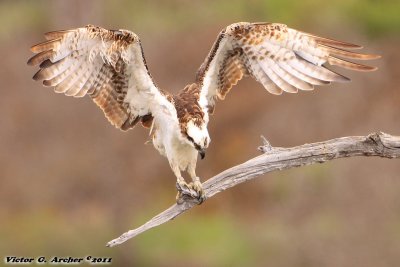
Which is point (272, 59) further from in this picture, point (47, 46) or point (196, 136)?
point (47, 46)

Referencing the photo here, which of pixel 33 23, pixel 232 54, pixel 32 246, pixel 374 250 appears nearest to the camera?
pixel 232 54

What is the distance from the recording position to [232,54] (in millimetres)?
9945

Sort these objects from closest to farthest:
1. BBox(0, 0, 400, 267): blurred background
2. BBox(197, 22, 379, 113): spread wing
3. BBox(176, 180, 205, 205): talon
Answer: BBox(176, 180, 205, 205): talon
BBox(197, 22, 379, 113): spread wing
BBox(0, 0, 400, 267): blurred background

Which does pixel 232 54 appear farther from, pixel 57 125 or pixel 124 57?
pixel 57 125

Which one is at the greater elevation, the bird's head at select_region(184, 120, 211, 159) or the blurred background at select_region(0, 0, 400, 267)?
the blurred background at select_region(0, 0, 400, 267)

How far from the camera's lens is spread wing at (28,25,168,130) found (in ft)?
30.3

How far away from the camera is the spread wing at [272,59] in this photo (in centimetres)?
955

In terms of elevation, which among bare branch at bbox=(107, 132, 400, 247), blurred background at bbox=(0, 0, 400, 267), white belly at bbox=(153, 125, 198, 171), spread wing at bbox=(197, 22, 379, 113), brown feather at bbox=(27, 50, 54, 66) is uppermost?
blurred background at bbox=(0, 0, 400, 267)

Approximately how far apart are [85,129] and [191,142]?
10234mm

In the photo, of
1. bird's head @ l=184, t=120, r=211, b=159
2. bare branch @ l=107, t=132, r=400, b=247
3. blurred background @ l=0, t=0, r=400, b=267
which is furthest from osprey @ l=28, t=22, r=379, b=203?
blurred background @ l=0, t=0, r=400, b=267

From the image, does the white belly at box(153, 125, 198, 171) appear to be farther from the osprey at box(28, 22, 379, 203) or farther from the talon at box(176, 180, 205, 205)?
the talon at box(176, 180, 205, 205)

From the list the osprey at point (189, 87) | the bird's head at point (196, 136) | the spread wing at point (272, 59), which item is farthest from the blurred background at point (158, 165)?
the bird's head at point (196, 136)

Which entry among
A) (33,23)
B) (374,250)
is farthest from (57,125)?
(374,250)

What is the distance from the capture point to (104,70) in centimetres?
970
